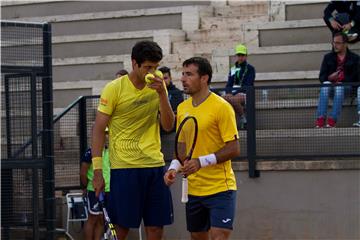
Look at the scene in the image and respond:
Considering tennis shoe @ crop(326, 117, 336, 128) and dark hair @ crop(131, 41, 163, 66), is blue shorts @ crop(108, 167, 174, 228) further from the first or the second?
tennis shoe @ crop(326, 117, 336, 128)

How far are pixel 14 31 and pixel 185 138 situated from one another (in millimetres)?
3160

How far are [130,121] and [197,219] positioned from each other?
113 cm

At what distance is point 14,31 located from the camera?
1085 cm

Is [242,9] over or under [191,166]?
over

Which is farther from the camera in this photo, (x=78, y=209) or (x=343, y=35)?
(x=343, y=35)

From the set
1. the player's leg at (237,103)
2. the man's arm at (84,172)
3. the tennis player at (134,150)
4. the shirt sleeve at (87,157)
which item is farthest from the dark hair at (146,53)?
the man's arm at (84,172)

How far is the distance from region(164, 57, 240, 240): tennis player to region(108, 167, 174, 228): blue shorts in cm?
30

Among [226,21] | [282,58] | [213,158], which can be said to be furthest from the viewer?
[226,21]

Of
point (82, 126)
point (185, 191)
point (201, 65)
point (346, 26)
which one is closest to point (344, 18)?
point (346, 26)

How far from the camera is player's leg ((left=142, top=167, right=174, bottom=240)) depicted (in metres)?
8.91

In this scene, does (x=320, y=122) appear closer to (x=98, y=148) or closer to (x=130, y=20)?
(x=98, y=148)

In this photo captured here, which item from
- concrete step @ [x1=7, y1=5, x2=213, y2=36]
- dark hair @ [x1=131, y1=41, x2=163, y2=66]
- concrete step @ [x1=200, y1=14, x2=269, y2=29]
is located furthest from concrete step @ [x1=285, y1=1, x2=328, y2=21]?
dark hair @ [x1=131, y1=41, x2=163, y2=66]

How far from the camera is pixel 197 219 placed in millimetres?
8852

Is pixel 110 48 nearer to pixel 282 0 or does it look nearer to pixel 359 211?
pixel 282 0
